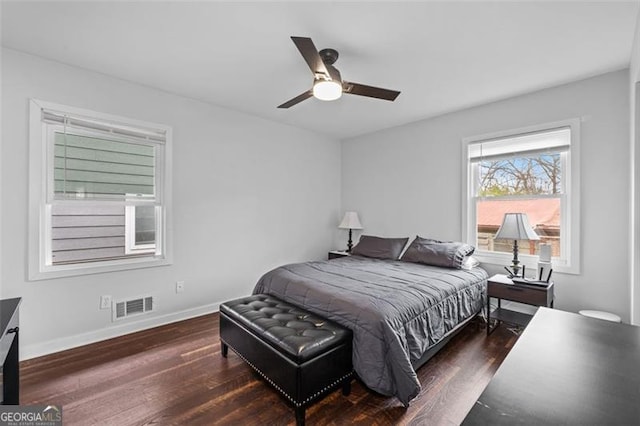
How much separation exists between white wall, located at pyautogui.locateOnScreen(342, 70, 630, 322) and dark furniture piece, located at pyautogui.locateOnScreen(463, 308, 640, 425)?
231cm

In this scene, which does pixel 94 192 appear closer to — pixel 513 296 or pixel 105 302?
pixel 105 302

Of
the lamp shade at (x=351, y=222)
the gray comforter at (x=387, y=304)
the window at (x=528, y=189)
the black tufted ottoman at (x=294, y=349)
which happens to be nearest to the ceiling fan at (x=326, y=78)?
the gray comforter at (x=387, y=304)

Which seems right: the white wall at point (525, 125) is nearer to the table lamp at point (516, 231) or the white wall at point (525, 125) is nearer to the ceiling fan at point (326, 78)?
the table lamp at point (516, 231)

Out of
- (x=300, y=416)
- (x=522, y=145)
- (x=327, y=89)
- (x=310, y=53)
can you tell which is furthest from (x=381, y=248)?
(x=310, y=53)

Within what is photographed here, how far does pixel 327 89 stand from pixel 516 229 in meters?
2.38

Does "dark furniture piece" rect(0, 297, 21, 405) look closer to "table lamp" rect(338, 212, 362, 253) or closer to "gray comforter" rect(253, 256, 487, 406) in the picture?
"gray comforter" rect(253, 256, 487, 406)

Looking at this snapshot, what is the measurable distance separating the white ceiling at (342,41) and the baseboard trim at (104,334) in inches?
101

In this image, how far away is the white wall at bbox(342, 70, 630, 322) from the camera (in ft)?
9.10

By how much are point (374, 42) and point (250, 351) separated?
2.57 metres

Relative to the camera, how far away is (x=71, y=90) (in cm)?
275

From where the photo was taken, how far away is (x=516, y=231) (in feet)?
9.83

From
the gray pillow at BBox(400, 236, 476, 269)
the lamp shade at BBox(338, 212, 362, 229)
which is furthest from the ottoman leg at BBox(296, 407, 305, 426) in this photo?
the lamp shade at BBox(338, 212, 362, 229)

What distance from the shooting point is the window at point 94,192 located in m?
2.63

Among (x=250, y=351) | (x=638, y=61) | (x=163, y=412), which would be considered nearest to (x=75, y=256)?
(x=163, y=412)
